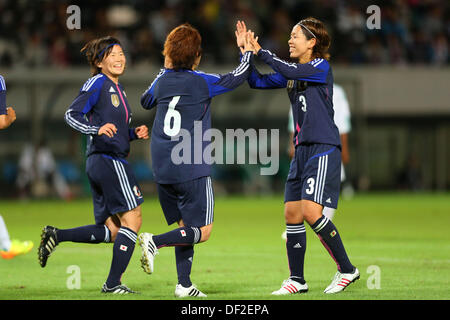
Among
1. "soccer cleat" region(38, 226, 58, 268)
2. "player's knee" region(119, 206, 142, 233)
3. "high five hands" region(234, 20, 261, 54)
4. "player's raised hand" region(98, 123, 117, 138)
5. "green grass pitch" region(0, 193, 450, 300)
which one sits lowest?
"green grass pitch" region(0, 193, 450, 300)

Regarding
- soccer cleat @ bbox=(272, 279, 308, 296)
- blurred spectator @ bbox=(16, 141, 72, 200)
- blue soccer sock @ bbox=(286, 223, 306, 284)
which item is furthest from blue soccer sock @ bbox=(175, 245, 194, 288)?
blurred spectator @ bbox=(16, 141, 72, 200)

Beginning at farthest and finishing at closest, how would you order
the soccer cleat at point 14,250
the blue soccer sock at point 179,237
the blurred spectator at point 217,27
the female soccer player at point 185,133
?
the blurred spectator at point 217,27, the soccer cleat at point 14,250, the female soccer player at point 185,133, the blue soccer sock at point 179,237

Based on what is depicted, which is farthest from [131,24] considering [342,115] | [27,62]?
[342,115]

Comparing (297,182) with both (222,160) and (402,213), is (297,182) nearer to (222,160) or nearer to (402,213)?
(402,213)

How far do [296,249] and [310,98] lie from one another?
52.7 inches

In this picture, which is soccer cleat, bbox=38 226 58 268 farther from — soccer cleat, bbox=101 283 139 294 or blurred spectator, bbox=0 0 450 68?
blurred spectator, bbox=0 0 450 68

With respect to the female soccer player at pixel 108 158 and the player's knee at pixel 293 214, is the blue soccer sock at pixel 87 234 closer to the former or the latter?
the female soccer player at pixel 108 158

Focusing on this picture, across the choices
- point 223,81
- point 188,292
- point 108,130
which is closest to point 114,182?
point 108,130

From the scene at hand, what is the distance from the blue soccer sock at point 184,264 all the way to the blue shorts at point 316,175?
1011mm

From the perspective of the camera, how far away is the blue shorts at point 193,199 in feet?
22.6

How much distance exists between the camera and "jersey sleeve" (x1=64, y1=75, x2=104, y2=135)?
7.05m

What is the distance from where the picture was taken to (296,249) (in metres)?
7.38

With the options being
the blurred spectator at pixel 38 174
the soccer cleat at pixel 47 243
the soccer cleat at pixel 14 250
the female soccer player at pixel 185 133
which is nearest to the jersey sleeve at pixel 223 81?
the female soccer player at pixel 185 133

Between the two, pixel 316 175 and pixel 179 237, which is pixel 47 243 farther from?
pixel 316 175
